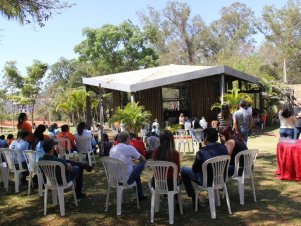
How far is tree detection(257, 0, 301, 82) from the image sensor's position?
39.7 meters

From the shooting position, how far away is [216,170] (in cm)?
509

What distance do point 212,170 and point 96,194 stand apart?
254cm

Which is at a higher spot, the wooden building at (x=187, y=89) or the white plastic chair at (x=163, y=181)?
the wooden building at (x=187, y=89)

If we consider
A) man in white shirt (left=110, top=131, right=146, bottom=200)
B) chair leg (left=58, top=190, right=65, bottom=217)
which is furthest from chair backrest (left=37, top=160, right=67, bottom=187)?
man in white shirt (left=110, top=131, right=146, bottom=200)

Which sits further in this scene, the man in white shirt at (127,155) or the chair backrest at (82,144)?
the chair backrest at (82,144)

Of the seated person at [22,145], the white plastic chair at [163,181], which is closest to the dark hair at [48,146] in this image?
the white plastic chair at [163,181]

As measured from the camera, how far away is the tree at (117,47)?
34.8 m

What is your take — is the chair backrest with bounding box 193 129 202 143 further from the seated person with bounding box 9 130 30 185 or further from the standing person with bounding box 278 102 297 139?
the seated person with bounding box 9 130 30 185

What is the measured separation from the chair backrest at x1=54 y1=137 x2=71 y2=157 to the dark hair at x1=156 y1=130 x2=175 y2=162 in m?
4.38

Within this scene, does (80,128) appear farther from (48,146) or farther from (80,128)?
(48,146)

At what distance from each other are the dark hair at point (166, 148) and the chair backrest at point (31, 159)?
2.49m

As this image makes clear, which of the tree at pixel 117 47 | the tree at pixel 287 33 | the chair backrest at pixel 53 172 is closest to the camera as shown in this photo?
the chair backrest at pixel 53 172

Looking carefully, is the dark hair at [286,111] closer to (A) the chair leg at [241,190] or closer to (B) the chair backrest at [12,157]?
(A) the chair leg at [241,190]

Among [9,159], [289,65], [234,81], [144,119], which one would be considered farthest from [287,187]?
[289,65]
